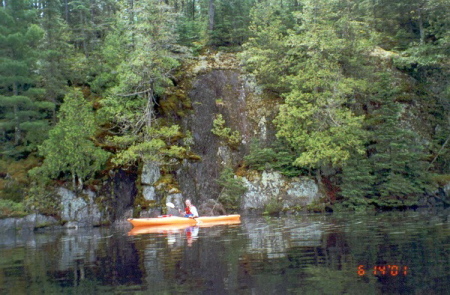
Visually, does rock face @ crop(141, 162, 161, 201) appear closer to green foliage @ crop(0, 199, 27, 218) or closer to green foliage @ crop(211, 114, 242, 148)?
green foliage @ crop(211, 114, 242, 148)

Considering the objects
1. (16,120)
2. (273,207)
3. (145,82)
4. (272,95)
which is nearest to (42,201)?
(16,120)

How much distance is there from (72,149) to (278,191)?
11.8m

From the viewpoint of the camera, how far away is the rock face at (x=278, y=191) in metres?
22.8

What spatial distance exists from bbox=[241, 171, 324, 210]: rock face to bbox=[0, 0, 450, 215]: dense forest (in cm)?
69

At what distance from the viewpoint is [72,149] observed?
21.8m

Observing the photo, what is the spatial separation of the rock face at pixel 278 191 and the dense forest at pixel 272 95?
0.69m

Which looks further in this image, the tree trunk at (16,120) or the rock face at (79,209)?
the tree trunk at (16,120)

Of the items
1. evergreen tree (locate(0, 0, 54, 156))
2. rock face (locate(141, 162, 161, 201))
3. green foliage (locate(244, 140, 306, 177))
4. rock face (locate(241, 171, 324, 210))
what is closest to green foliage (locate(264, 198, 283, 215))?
rock face (locate(241, 171, 324, 210))

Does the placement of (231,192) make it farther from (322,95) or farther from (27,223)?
(27,223)

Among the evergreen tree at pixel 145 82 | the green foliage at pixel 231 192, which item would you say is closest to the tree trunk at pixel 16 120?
the evergreen tree at pixel 145 82

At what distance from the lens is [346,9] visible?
2684 cm

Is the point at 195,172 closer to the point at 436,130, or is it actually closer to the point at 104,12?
the point at 436,130

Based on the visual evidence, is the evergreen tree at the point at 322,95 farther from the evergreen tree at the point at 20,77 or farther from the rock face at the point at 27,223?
the evergreen tree at the point at 20,77

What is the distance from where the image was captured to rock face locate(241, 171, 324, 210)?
2281 cm
